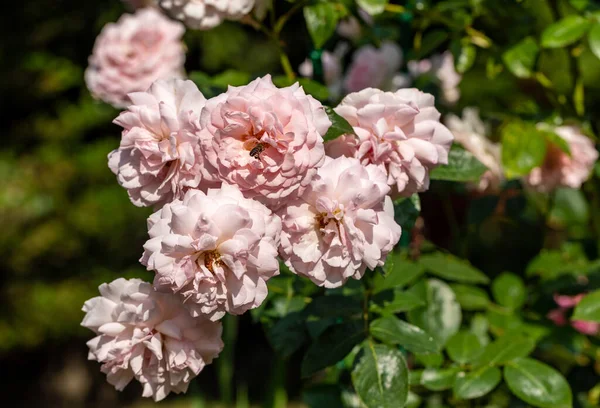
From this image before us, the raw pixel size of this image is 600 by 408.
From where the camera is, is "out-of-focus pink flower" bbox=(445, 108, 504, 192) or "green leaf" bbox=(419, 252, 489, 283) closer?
"green leaf" bbox=(419, 252, 489, 283)

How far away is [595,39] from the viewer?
1.13 m

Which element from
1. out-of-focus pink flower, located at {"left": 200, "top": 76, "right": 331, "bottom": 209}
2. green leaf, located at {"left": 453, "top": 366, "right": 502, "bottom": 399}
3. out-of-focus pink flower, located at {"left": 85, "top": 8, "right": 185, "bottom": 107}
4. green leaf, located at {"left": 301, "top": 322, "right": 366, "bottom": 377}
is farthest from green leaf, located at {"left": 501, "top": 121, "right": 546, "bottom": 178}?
out-of-focus pink flower, located at {"left": 85, "top": 8, "right": 185, "bottom": 107}

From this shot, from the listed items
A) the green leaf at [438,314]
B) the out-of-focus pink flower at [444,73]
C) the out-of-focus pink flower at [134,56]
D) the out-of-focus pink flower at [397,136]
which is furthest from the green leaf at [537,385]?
the out-of-focus pink flower at [134,56]

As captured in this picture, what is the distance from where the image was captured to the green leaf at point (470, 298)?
1.30 metres

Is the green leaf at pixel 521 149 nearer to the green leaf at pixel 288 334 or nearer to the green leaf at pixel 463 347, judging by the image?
the green leaf at pixel 463 347

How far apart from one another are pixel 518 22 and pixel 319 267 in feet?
2.64

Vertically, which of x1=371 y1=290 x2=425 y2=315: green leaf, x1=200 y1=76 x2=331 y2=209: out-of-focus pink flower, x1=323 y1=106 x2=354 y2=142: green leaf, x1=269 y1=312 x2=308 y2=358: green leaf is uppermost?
x1=200 y1=76 x2=331 y2=209: out-of-focus pink flower

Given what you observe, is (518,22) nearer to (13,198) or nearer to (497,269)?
(497,269)

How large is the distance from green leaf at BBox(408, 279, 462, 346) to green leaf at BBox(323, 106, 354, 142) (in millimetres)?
487

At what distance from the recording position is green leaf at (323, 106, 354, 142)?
0.76 m

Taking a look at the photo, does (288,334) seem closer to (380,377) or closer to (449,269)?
(380,377)

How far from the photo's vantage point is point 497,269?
173 centimetres

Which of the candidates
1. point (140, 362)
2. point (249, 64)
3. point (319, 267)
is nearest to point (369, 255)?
point (319, 267)

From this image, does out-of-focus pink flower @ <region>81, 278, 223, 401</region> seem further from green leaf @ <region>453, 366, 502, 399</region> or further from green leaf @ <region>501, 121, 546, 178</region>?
green leaf @ <region>501, 121, 546, 178</region>
